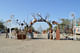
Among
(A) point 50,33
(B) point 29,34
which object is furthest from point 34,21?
(A) point 50,33

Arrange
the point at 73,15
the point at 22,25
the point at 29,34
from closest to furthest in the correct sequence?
the point at 73,15
the point at 29,34
the point at 22,25

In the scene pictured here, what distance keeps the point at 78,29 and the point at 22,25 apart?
986cm

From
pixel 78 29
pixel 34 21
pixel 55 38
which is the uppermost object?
pixel 34 21

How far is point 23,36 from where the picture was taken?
747 inches

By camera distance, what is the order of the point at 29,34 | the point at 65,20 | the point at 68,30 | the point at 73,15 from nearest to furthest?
1. the point at 73,15
2. the point at 29,34
3. the point at 68,30
4. the point at 65,20

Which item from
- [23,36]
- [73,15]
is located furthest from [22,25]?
[73,15]

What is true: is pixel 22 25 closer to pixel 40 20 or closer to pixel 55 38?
pixel 40 20

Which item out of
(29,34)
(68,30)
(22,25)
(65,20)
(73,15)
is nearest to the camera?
(73,15)

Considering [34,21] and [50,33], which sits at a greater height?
[34,21]

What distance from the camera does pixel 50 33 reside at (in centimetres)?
1842

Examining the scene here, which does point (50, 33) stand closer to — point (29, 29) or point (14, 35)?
point (29, 29)

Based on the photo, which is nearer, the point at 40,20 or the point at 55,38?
the point at 55,38

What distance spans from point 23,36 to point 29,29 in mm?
1818

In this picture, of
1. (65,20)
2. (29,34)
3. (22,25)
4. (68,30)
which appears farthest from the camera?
(65,20)
